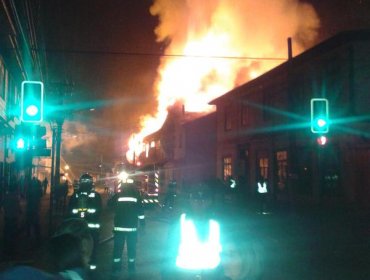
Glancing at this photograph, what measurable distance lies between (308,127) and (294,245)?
11407 mm

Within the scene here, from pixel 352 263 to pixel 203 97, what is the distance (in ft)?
123

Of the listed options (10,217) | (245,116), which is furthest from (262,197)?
(10,217)

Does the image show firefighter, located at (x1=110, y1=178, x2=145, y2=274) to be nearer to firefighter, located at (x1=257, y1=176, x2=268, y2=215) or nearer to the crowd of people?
the crowd of people

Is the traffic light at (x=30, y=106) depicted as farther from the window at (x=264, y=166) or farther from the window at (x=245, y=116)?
the window at (x=245, y=116)

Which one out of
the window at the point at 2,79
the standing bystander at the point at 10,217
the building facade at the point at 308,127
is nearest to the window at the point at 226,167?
the building facade at the point at 308,127

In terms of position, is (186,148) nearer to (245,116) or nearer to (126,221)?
(245,116)

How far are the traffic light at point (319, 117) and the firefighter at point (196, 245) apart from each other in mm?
8576

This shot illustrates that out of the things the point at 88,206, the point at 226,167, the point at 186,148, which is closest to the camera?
the point at 88,206

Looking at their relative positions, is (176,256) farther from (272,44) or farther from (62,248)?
(272,44)

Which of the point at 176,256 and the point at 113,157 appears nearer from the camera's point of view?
the point at 176,256

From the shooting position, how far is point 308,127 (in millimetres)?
23594

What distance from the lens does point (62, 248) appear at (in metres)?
3.12

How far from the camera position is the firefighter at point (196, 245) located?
5965 mm

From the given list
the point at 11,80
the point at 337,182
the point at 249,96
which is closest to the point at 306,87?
the point at 337,182
